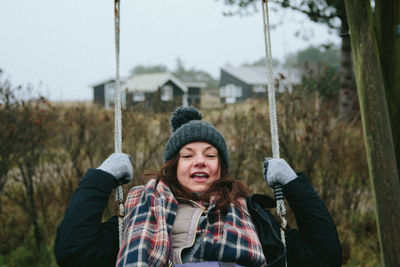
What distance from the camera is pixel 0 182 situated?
15.1 feet

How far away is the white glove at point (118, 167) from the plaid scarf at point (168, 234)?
15 centimetres

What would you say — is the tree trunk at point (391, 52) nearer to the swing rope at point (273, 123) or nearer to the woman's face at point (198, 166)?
the swing rope at point (273, 123)

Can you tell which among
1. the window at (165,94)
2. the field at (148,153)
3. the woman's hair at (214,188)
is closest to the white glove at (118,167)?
the woman's hair at (214,188)

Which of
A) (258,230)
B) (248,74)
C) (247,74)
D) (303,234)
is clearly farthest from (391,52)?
(248,74)

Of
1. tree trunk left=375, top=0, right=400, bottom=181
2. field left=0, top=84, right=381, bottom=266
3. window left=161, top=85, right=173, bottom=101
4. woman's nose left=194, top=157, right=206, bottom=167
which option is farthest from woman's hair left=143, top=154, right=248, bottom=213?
window left=161, top=85, right=173, bottom=101

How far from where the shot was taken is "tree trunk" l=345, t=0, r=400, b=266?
198 centimetres

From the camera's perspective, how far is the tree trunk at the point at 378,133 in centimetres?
198

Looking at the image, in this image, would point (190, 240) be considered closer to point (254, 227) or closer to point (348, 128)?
point (254, 227)

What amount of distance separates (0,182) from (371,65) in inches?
176

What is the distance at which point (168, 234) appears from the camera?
189 centimetres

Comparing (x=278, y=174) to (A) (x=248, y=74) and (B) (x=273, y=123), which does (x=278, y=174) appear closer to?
(B) (x=273, y=123)

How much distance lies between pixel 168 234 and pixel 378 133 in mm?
1283

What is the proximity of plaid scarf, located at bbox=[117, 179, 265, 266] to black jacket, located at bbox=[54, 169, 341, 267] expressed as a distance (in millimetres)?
93

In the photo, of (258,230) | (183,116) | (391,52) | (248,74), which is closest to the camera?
(258,230)
